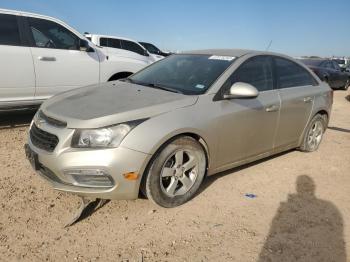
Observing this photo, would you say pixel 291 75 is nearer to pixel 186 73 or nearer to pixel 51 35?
pixel 186 73

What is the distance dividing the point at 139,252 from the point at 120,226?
41 centimetres

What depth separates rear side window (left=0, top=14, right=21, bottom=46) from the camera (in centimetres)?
545

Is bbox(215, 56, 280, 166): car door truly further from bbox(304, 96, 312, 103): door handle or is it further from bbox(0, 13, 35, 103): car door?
bbox(0, 13, 35, 103): car door

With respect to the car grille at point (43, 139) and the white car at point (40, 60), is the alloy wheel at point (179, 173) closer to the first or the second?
the car grille at point (43, 139)

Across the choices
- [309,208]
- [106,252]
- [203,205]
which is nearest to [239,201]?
[203,205]

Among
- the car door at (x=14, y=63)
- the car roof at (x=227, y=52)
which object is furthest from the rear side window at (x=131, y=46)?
the car roof at (x=227, y=52)

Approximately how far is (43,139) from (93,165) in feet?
2.12

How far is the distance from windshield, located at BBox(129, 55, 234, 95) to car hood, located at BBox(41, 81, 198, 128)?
0.22 metres

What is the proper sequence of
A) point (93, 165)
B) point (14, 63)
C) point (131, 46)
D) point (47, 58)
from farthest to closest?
1. point (131, 46)
2. point (47, 58)
3. point (14, 63)
4. point (93, 165)

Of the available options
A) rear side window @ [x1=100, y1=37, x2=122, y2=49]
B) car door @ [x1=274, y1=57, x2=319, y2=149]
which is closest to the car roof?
car door @ [x1=274, y1=57, x2=319, y2=149]

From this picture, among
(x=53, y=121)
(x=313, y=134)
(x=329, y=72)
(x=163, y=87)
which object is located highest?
(x=163, y=87)

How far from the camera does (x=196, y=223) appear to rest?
338 cm

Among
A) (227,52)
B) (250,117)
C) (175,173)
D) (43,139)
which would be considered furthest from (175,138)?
(227,52)

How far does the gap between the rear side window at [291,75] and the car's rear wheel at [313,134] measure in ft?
1.99
